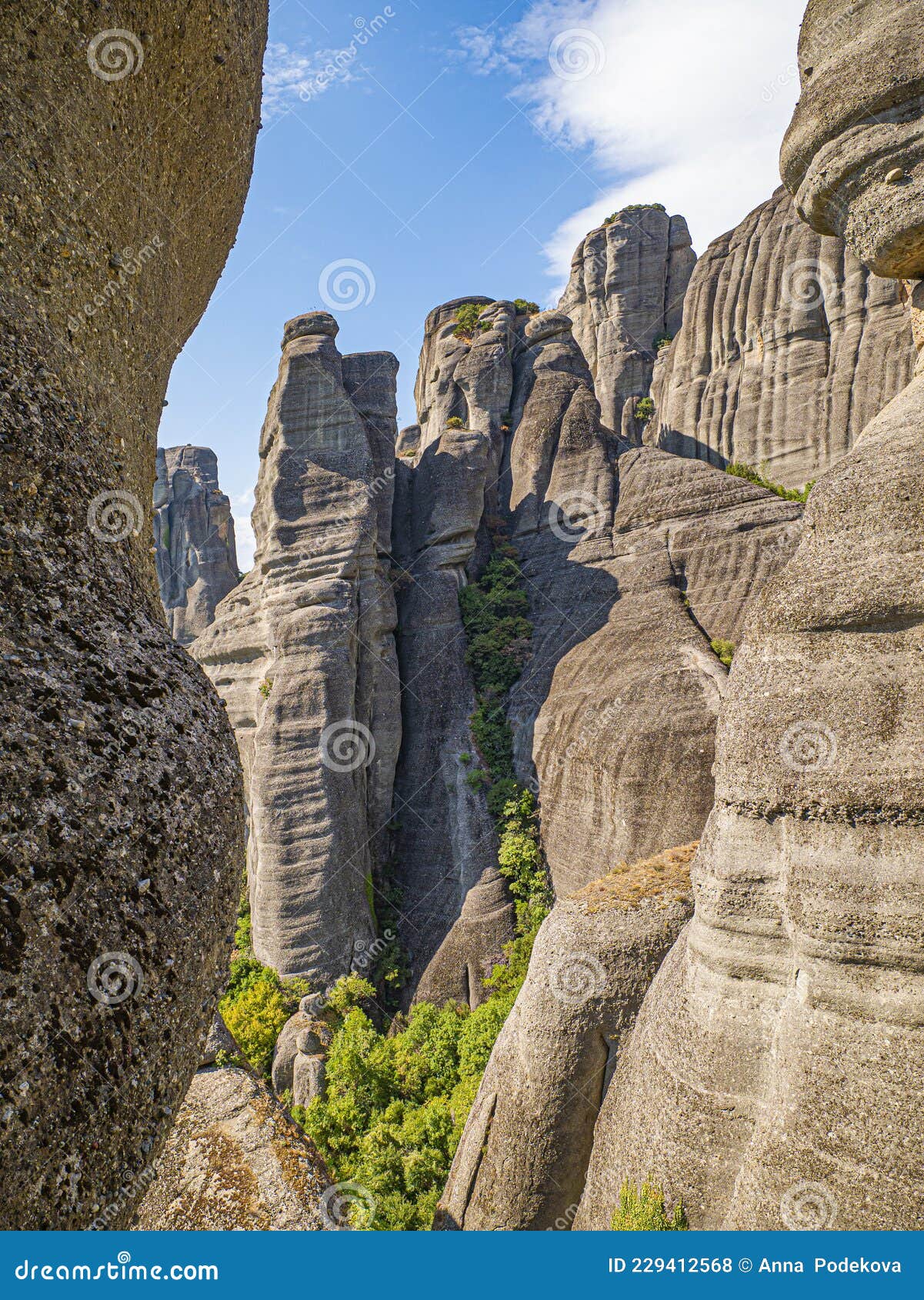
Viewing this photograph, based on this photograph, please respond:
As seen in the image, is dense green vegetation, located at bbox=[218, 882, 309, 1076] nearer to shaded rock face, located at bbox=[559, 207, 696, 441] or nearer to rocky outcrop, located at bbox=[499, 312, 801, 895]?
rocky outcrop, located at bbox=[499, 312, 801, 895]

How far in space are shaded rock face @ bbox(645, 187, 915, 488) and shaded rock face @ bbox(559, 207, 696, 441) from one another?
10.1 meters

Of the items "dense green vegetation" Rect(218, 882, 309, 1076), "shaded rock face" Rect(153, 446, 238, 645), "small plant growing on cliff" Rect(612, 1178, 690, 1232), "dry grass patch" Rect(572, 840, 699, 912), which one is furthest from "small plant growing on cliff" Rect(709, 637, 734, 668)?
"shaded rock face" Rect(153, 446, 238, 645)

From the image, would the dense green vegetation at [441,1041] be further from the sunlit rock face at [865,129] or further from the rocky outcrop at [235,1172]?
the sunlit rock face at [865,129]

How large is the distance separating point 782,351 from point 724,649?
9.70 metres

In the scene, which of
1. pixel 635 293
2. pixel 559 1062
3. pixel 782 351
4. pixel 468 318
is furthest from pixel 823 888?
pixel 635 293

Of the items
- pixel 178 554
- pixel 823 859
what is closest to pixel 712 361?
pixel 823 859

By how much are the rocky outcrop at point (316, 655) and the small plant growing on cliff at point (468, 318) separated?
24.3 ft

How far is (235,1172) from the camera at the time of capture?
5523mm

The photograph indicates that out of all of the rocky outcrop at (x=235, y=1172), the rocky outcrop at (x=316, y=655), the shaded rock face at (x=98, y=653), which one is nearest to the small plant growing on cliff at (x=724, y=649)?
the rocky outcrop at (x=316, y=655)

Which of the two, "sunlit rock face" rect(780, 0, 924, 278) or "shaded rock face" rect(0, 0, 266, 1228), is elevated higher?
"sunlit rock face" rect(780, 0, 924, 278)

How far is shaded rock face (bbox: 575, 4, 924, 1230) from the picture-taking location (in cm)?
614

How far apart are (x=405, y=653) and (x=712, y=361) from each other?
13.8m

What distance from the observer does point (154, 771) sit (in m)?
2.70
